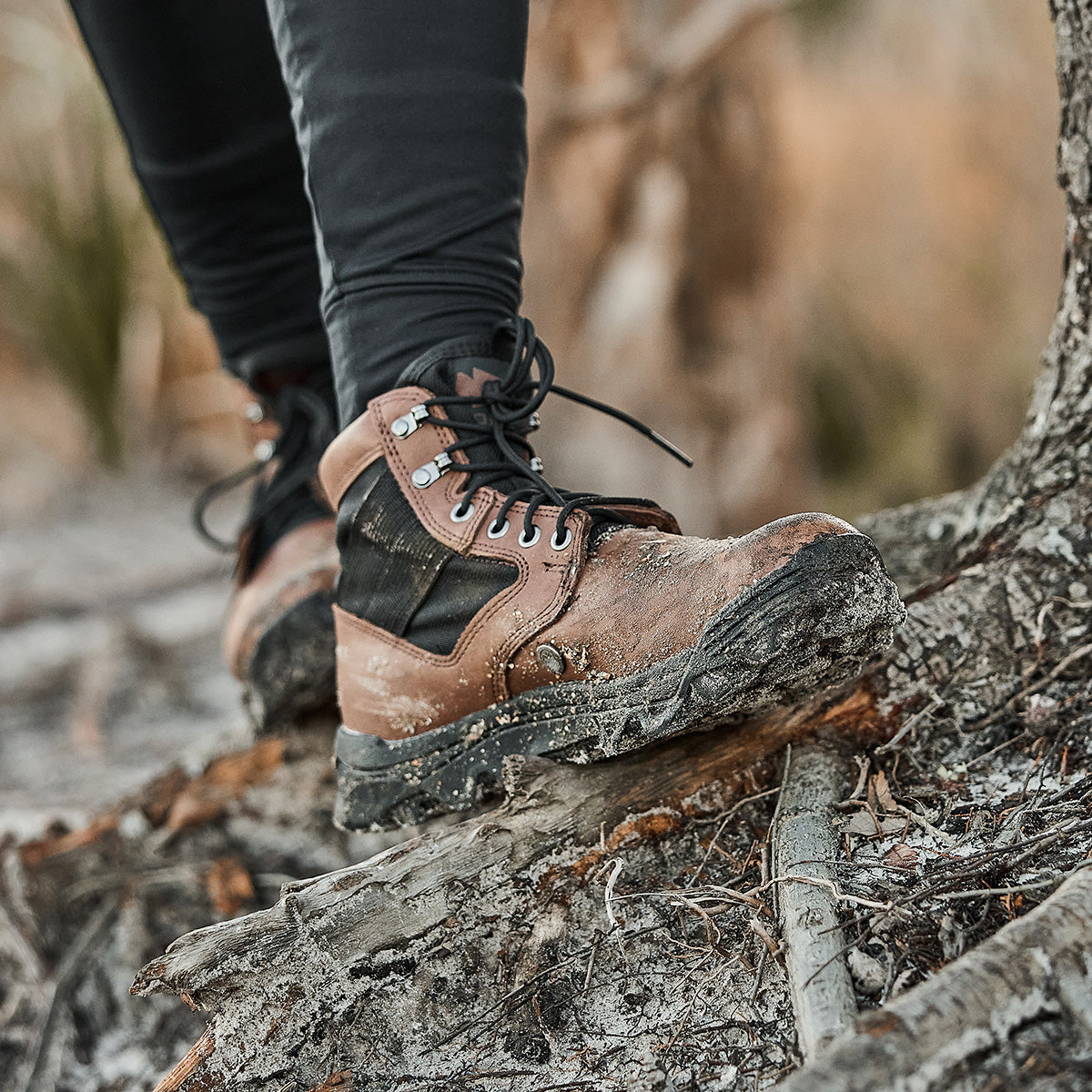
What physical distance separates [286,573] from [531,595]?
17.9 inches

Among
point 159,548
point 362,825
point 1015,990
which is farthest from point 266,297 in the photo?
point 159,548

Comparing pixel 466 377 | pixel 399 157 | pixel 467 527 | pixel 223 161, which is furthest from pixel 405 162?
pixel 223 161

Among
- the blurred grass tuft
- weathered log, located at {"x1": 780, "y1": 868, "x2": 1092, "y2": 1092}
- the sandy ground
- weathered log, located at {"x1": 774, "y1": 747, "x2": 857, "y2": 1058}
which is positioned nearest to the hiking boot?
the sandy ground

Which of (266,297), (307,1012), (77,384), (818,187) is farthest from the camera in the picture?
(818,187)

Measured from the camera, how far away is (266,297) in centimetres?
125

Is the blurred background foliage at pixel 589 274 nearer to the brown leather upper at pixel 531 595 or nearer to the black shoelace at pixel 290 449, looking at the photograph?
the black shoelace at pixel 290 449

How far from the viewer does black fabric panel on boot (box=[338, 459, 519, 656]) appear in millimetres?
914

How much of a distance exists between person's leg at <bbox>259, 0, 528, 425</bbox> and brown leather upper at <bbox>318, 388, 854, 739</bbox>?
0.08 meters

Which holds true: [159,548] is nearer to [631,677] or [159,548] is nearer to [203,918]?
[203,918]

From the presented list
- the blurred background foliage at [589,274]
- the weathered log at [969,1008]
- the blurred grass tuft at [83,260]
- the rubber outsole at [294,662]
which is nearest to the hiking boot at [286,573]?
the rubber outsole at [294,662]

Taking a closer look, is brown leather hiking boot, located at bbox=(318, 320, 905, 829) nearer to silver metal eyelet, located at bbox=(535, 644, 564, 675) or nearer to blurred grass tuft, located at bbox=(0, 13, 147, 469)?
silver metal eyelet, located at bbox=(535, 644, 564, 675)

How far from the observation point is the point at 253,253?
1.24 meters

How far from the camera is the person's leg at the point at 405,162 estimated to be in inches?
32.9

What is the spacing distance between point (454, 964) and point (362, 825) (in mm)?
205
